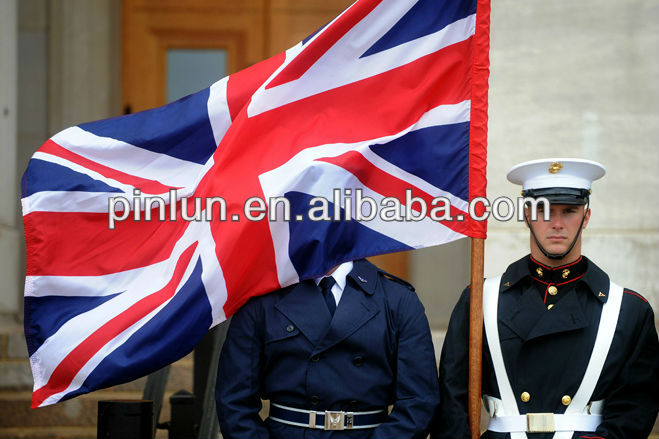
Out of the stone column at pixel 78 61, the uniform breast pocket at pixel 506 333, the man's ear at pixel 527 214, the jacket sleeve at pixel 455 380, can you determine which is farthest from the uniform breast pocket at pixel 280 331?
the stone column at pixel 78 61

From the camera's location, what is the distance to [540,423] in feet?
13.9

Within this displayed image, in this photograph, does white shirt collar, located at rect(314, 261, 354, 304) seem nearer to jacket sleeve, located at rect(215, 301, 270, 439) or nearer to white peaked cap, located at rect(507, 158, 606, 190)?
jacket sleeve, located at rect(215, 301, 270, 439)

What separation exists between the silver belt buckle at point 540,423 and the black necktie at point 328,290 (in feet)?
3.02

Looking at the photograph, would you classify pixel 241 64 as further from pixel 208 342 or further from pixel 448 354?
pixel 448 354

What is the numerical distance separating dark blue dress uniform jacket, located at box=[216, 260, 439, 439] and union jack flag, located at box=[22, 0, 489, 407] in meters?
0.21

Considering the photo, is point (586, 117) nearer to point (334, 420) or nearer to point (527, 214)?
point (527, 214)

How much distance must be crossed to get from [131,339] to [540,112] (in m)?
3.72

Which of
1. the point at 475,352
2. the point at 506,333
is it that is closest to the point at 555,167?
the point at 506,333

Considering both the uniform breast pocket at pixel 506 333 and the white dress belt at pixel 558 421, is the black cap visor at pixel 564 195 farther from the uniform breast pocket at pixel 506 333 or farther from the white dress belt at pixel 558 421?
the white dress belt at pixel 558 421

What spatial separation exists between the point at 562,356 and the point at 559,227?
0.53 m

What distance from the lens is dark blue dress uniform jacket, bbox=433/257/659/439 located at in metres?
4.22

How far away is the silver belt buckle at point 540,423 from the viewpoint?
421 centimetres

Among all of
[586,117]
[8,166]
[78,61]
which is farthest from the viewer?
[78,61]

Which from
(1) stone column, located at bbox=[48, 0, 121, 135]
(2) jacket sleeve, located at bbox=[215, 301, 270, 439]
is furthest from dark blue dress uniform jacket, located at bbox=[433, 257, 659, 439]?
(1) stone column, located at bbox=[48, 0, 121, 135]
